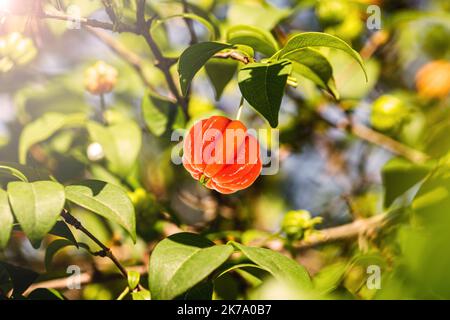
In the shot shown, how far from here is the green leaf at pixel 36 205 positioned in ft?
2.06

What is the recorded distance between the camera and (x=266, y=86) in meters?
0.70

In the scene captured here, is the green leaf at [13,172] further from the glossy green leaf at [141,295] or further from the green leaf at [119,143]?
the green leaf at [119,143]

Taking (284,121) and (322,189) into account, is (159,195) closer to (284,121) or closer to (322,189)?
(284,121)

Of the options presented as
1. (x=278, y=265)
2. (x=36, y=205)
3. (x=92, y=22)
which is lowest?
(x=278, y=265)

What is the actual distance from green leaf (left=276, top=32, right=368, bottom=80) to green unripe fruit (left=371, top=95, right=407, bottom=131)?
643mm

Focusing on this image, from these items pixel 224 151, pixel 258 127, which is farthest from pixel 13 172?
pixel 258 127

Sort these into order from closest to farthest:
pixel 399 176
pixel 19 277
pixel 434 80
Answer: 1. pixel 19 277
2. pixel 399 176
3. pixel 434 80

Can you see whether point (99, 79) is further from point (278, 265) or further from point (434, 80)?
point (434, 80)

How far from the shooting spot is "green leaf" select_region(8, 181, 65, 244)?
63cm

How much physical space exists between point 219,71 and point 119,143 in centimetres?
28

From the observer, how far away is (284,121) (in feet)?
4.83

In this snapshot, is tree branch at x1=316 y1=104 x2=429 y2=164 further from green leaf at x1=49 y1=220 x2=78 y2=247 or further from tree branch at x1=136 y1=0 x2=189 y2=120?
green leaf at x1=49 y1=220 x2=78 y2=247
